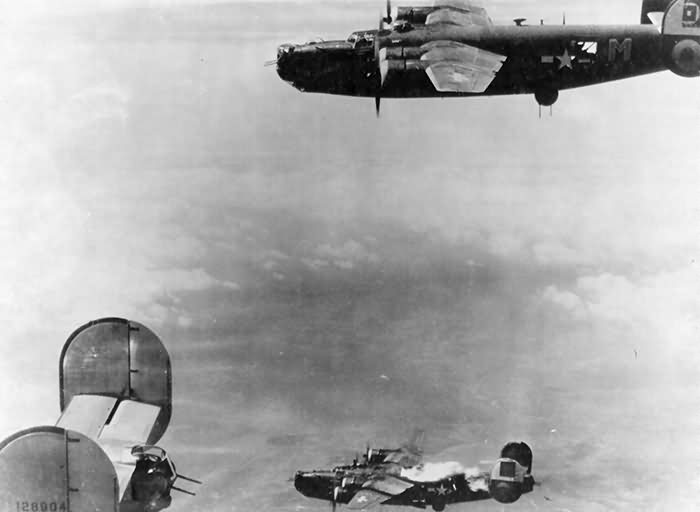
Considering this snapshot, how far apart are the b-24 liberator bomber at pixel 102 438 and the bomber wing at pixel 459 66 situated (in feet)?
18.6

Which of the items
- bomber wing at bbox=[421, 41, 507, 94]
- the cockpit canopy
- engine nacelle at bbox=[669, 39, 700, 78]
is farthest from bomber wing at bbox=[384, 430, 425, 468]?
engine nacelle at bbox=[669, 39, 700, 78]

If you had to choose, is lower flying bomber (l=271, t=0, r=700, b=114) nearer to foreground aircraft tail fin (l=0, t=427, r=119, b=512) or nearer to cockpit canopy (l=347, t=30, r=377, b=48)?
cockpit canopy (l=347, t=30, r=377, b=48)

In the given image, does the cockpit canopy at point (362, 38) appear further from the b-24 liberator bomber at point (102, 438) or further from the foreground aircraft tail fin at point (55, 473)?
the foreground aircraft tail fin at point (55, 473)

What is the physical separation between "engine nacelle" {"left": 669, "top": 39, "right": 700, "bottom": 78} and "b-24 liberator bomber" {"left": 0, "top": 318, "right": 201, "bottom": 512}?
9.38 m

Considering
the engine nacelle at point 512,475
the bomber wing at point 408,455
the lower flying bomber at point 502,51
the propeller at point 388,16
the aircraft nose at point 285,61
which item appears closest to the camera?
the engine nacelle at point 512,475

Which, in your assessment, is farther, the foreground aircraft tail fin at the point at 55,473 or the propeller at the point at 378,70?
the propeller at the point at 378,70

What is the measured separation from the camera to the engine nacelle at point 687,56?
14734mm

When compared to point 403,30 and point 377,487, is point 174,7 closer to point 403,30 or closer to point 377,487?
point 403,30

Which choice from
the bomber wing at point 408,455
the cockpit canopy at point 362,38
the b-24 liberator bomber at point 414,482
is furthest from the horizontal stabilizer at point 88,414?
the cockpit canopy at point 362,38

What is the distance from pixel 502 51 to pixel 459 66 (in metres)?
1.21

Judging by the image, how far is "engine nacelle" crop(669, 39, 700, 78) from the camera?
580 inches

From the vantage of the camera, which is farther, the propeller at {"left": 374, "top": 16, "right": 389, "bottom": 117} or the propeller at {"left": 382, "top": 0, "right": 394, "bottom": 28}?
the propeller at {"left": 374, "top": 16, "right": 389, "bottom": 117}

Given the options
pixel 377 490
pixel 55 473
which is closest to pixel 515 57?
pixel 377 490

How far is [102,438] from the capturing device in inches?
456
